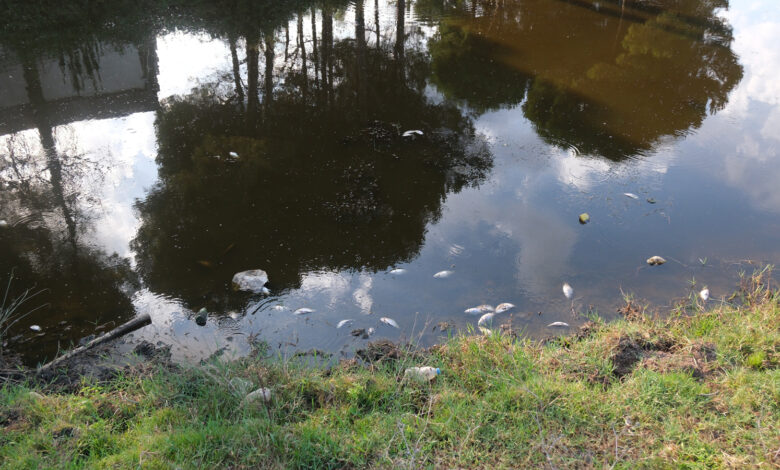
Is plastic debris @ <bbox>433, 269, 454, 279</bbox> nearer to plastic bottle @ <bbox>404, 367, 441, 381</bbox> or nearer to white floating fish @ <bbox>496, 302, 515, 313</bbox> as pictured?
white floating fish @ <bbox>496, 302, 515, 313</bbox>

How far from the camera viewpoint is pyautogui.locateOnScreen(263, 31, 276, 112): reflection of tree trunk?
25.2ft

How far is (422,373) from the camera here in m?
3.26

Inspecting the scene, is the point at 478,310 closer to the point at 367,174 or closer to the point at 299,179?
the point at 367,174

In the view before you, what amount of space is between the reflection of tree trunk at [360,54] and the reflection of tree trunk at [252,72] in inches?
60.7

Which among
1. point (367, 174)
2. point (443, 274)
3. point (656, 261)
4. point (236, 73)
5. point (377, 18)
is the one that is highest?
point (377, 18)

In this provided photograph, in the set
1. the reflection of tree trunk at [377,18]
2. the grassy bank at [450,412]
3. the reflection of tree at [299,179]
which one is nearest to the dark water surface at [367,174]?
the reflection of tree at [299,179]

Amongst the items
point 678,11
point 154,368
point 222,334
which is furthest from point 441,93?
point 678,11

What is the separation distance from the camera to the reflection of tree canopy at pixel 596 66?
7.21 meters

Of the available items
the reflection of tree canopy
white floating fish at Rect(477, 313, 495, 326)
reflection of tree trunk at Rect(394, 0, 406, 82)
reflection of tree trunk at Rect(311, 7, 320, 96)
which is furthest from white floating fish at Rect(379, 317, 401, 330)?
reflection of tree trunk at Rect(394, 0, 406, 82)

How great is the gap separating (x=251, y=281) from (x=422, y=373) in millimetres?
1857

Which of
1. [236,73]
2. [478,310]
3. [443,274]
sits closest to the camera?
[478,310]

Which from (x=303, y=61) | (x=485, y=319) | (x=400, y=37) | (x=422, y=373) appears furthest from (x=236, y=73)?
(x=422, y=373)

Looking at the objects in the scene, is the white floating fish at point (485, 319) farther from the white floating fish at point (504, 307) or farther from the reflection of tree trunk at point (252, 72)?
the reflection of tree trunk at point (252, 72)

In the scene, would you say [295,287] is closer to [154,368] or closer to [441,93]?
[154,368]
